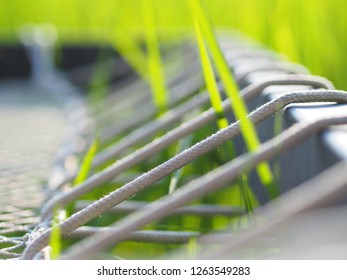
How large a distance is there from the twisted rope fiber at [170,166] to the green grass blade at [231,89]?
0.02 m

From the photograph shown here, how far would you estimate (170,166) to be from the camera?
2.62 feet

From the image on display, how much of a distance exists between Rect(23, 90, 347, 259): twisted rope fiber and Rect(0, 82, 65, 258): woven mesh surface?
14cm

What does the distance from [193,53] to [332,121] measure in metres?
1.59

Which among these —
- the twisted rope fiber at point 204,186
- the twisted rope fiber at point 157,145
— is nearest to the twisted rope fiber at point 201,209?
the twisted rope fiber at point 157,145

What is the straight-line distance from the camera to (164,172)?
0.79 meters

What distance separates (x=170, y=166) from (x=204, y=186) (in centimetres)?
18

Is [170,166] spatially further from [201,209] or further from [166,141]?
[201,209]

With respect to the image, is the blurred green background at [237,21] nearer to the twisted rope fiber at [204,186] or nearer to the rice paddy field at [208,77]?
the rice paddy field at [208,77]

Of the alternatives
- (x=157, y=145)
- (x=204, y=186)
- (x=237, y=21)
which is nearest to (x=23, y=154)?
(x=157, y=145)

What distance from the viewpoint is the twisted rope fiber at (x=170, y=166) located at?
2.56 feet
